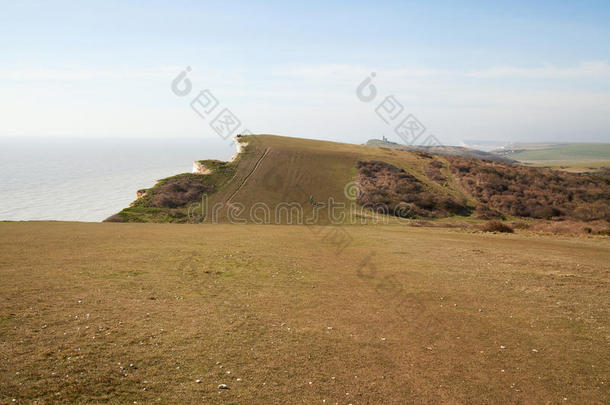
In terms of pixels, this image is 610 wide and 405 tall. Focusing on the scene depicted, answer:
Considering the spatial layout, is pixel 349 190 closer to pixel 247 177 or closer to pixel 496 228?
pixel 247 177

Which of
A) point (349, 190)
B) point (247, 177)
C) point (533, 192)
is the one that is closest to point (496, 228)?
point (349, 190)

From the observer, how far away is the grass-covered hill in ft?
170

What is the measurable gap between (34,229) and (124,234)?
5.81m

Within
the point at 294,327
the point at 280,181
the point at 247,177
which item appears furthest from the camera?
the point at 247,177

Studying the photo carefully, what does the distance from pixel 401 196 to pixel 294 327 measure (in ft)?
169

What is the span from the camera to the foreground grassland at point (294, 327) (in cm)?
841

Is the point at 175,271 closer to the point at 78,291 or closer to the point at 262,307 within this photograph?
the point at 78,291

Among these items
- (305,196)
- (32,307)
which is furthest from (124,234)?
(305,196)

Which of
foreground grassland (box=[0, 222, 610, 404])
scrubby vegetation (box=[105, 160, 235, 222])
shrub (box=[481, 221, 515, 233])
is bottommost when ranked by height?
shrub (box=[481, 221, 515, 233])

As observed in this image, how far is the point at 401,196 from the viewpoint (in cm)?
6069

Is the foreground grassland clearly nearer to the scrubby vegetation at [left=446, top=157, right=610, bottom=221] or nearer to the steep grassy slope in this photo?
the steep grassy slope

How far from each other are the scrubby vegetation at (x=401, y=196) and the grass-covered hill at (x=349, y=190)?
15 centimetres

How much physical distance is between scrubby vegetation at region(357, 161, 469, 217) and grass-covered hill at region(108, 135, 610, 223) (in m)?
0.15

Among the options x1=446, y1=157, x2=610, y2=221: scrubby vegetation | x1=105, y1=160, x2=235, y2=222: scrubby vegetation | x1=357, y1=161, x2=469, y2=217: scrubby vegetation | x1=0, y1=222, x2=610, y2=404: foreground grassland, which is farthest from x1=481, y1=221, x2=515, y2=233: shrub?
x1=105, y1=160, x2=235, y2=222: scrubby vegetation
